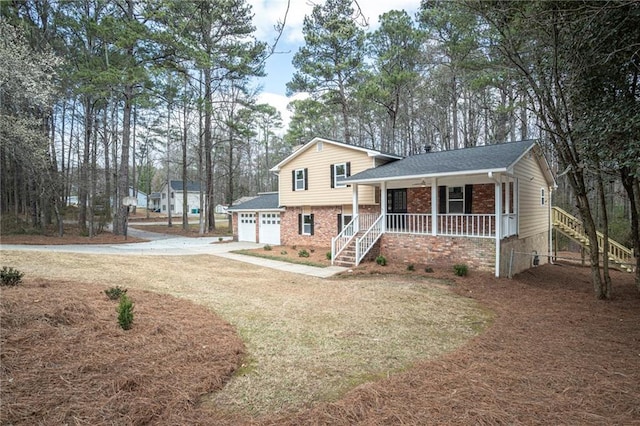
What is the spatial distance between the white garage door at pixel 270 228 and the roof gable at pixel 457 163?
7430mm

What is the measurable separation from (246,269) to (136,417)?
29.1 ft

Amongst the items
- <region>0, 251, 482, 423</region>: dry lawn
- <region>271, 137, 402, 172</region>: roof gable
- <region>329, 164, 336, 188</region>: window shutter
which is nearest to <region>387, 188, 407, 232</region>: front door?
<region>271, 137, 402, 172</region>: roof gable

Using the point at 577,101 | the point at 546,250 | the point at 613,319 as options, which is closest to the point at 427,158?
the point at 577,101

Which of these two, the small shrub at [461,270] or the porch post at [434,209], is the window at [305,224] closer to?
the porch post at [434,209]

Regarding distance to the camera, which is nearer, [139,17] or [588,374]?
[588,374]

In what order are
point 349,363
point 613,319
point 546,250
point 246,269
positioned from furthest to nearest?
point 546,250 < point 246,269 < point 613,319 < point 349,363

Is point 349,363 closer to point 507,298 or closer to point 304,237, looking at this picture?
point 507,298

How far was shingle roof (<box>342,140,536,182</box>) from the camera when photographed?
10.5 metres

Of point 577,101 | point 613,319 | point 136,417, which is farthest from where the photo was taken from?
point 577,101

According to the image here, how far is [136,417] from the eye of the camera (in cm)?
284

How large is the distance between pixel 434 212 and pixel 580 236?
974 centimetres

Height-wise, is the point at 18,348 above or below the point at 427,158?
below

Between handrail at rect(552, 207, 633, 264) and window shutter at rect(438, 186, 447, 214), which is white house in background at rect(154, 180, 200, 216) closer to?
window shutter at rect(438, 186, 447, 214)

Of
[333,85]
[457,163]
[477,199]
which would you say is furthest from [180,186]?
[457,163]
